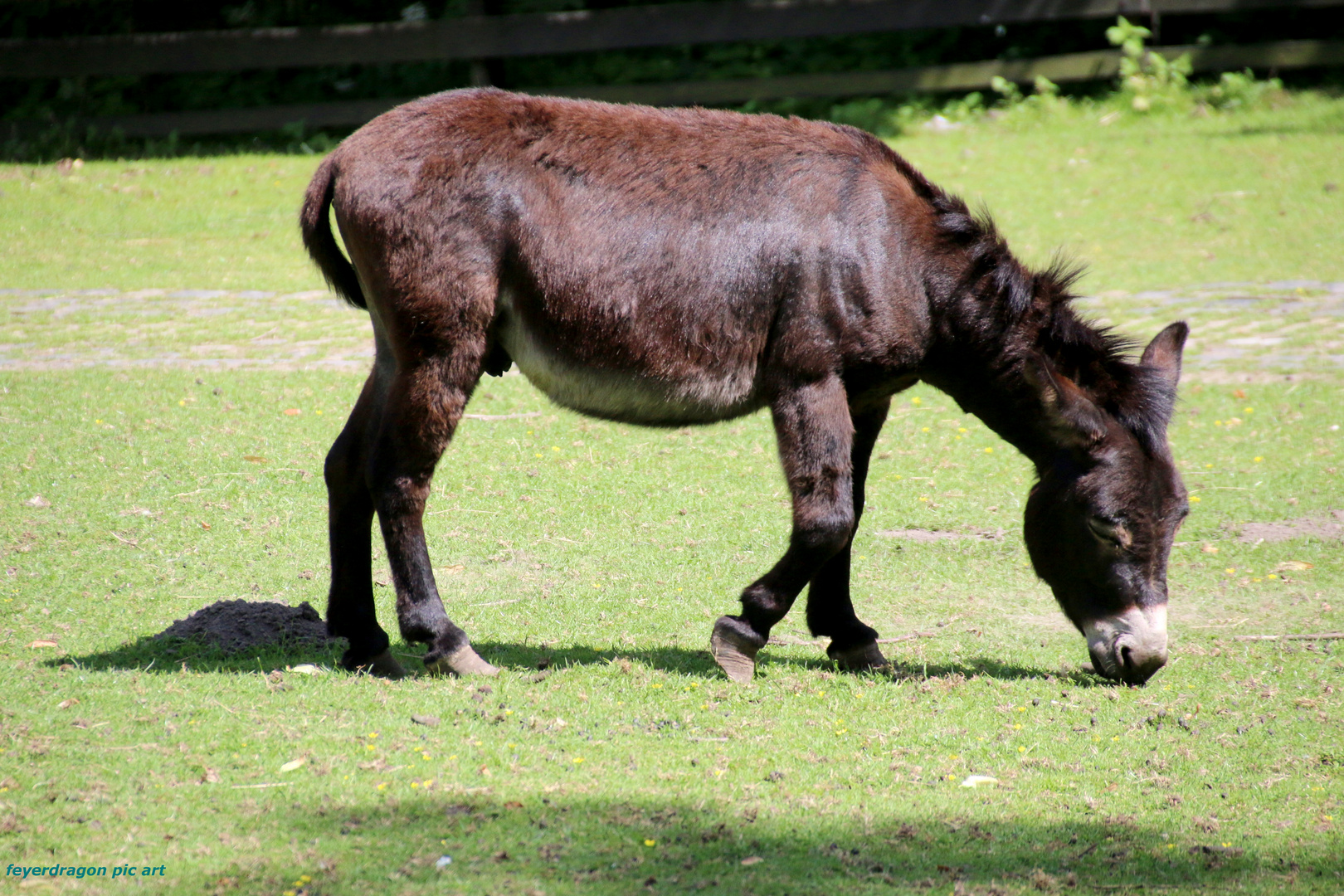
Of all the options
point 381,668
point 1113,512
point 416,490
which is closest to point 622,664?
point 381,668

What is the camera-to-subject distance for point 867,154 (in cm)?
501

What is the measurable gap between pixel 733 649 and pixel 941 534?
2.25 m

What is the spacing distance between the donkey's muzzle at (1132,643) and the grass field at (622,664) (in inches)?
4.7

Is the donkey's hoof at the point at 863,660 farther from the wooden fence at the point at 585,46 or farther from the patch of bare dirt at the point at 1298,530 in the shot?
the wooden fence at the point at 585,46

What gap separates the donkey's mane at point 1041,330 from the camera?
4.76 m

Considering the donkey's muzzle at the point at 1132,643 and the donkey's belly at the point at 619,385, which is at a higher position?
the donkey's belly at the point at 619,385

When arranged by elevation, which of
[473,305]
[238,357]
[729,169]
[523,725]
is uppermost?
[729,169]

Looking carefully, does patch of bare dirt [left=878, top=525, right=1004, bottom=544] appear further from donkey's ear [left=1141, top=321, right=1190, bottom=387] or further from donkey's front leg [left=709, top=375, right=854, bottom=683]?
donkey's front leg [left=709, top=375, right=854, bottom=683]

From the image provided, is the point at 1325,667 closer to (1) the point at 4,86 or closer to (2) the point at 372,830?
(2) the point at 372,830

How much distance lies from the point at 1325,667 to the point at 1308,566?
4.29 ft

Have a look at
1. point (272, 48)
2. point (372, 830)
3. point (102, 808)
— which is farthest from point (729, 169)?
point (272, 48)

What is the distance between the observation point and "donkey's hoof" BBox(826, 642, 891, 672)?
16.6ft

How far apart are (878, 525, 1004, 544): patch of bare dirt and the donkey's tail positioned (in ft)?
10.2

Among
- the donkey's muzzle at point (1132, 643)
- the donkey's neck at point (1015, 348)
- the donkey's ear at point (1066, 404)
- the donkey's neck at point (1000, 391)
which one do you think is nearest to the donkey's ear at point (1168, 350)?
the donkey's neck at point (1015, 348)
